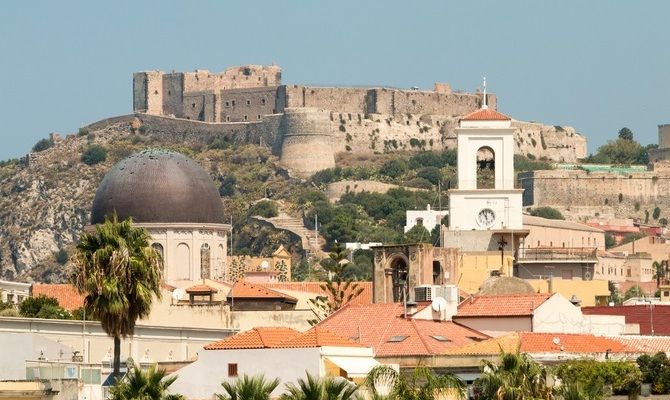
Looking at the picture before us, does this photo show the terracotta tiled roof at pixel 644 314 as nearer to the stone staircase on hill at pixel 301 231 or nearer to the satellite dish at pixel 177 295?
the satellite dish at pixel 177 295

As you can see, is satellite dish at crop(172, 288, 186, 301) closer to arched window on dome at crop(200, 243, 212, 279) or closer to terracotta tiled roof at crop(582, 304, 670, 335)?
arched window on dome at crop(200, 243, 212, 279)

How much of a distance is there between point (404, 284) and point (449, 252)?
5594 mm

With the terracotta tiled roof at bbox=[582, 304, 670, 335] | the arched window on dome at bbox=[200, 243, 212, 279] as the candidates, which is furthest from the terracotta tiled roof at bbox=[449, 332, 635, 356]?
the arched window on dome at bbox=[200, 243, 212, 279]

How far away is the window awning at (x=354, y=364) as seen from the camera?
47719 mm

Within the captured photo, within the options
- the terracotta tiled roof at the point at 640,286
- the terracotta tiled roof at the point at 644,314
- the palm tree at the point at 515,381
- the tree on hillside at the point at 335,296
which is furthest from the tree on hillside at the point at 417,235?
the palm tree at the point at 515,381

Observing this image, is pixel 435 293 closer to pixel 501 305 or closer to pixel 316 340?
pixel 501 305

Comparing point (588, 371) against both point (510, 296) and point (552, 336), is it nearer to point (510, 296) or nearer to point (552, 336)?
point (552, 336)

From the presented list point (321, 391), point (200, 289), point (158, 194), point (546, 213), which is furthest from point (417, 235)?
point (321, 391)

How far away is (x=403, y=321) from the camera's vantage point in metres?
57.2

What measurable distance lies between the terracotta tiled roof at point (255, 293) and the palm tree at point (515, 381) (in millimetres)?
40223

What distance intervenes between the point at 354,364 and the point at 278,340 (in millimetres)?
1553

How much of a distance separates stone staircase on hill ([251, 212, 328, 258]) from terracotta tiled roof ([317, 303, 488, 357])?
390ft

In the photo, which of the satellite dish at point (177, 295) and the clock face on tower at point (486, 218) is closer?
the satellite dish at point (177, 295)

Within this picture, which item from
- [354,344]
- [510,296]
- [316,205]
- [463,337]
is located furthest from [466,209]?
[316,205]
